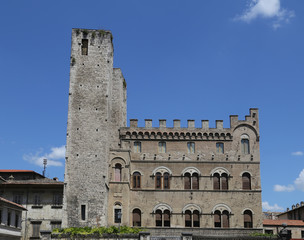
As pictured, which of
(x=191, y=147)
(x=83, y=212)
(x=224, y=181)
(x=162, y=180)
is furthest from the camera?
(x=191, y=147)

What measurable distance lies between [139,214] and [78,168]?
822 cm

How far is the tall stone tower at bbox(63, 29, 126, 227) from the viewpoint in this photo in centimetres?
3788

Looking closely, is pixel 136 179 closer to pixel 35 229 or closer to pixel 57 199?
pixel 57 199

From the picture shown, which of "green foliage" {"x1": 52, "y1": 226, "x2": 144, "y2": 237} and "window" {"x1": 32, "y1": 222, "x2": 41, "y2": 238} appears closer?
"green foliage" {"x1": 52, "y1": 226, "x2": 144, "y2": 237}

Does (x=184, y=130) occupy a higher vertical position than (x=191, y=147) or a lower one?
higher

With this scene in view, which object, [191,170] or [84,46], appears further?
[191,170]

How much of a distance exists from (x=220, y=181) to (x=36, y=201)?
18.1m

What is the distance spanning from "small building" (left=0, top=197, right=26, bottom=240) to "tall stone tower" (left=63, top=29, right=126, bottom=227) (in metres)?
4.79

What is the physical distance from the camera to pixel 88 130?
3991 centimetres

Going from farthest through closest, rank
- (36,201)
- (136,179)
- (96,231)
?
(136,179) → (36,201) → (96,231)

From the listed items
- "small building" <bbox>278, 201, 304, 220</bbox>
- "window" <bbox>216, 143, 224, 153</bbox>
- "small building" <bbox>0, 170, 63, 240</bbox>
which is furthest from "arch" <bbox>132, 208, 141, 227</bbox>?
"small building" <bbox>278, 201, 304, 220</bbox>

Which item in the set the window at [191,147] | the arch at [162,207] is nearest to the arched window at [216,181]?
the window at [191,147]

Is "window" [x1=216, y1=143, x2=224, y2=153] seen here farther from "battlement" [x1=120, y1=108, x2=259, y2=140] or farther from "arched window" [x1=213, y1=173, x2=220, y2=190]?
"arched window" [x1=213, y1=173, x2=220, y2=190]

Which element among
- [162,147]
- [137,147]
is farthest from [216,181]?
[137,147]
